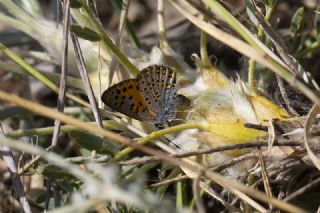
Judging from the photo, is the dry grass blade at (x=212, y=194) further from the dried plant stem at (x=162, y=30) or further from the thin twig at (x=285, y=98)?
the dried plant stem at (x=162, y=30)

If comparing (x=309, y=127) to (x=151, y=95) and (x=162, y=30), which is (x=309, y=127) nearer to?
(x=151, y=95)

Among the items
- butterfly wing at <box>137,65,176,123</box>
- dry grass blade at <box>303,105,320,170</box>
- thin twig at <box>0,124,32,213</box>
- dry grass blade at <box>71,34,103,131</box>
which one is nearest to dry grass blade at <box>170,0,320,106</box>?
dry grass blade at <box>303,105,320,170</box>

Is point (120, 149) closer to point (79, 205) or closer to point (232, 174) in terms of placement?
point (232, 174)

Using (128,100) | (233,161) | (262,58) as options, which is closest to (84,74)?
(128,100)

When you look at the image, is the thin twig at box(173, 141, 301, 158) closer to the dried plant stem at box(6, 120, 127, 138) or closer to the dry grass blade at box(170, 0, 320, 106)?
the dry grass blade at box(170, 0, 320, 106)

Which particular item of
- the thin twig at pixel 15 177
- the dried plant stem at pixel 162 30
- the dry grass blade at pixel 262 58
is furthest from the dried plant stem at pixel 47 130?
the dry grass blade at pixel 262 58
